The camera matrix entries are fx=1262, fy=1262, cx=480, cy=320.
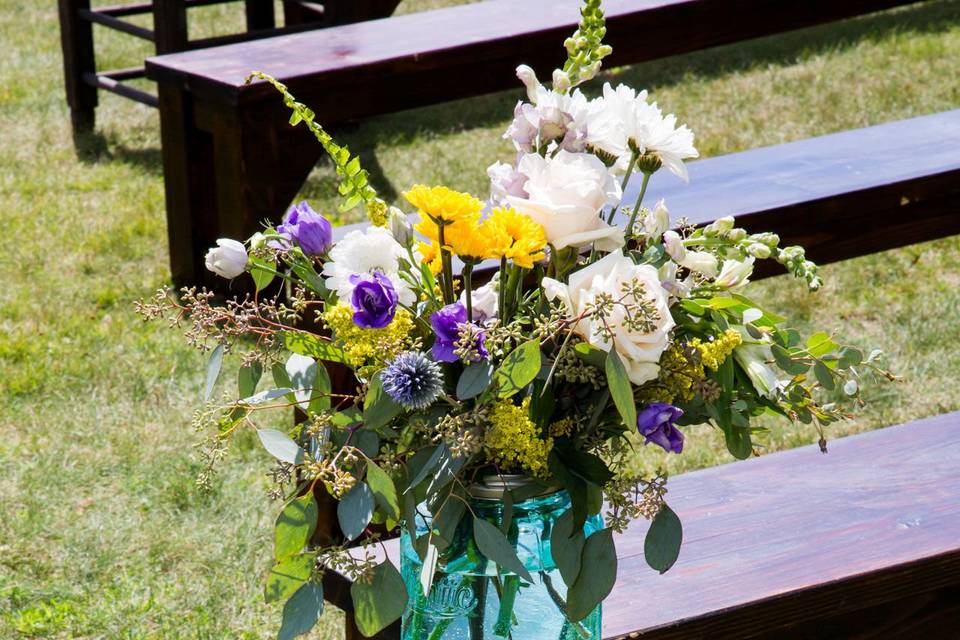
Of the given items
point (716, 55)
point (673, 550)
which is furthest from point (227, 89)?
point (716, 55)

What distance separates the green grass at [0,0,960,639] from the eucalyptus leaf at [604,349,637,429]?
2.83 feet

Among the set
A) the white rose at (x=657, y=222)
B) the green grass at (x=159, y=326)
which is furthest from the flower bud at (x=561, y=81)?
the green grass at (x=159, y=326)

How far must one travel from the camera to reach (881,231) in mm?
2805

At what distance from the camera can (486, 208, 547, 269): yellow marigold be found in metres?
1.03

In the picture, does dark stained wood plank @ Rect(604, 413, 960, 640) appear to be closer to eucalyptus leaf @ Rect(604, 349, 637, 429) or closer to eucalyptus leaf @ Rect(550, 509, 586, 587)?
eucalyptus leaf @ Rect(550, 509, 586, 587)

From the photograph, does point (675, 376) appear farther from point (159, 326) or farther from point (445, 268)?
point (159, 326)

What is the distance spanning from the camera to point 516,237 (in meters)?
1.05

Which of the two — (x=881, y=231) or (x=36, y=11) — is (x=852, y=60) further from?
(x=36, y=11)

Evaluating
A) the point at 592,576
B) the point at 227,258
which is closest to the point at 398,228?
the point at 227,258

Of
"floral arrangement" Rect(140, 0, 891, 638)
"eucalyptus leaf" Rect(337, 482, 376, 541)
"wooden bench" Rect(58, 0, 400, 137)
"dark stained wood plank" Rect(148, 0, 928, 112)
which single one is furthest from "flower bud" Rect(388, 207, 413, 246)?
"wooden bench" Rect(58, 0, 400, 137)

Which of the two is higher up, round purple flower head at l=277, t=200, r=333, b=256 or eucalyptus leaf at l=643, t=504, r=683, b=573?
round purple flower head at l=277, t=200, r=333, b=256

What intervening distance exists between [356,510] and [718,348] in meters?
0.34

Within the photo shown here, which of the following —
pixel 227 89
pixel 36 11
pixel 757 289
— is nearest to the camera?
pixel 227 89

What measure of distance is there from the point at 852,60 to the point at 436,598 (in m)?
5.23
